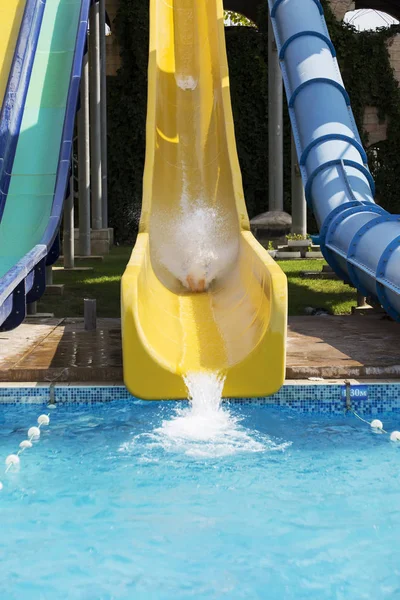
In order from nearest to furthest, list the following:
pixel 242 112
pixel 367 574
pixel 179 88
→ pixel 367 574
pixel 179 88
pixel 242 112

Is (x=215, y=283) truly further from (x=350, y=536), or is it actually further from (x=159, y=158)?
(x=350, y=536)

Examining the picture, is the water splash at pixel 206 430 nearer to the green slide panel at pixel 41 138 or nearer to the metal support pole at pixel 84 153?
→ the green slide panel at pixel 41 138

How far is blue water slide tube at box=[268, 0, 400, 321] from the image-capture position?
21.0 ft

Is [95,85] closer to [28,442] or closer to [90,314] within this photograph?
[90,314]

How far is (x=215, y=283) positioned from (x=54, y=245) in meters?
1.44

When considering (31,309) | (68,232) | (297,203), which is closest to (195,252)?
(31,309)

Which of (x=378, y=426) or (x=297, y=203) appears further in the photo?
(x=297, y=203)

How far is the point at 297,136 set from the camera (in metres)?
8.81

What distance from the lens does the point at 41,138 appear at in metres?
8.95

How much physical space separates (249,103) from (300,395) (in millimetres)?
13954

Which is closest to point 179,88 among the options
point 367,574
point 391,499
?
point 391,499

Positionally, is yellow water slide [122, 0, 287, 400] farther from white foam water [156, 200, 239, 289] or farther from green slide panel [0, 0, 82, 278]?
green slide panel [0, 0, 82, 278]

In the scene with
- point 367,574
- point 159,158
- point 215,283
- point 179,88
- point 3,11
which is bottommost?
point 367,574

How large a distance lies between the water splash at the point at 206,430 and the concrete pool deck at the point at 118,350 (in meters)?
0.60
